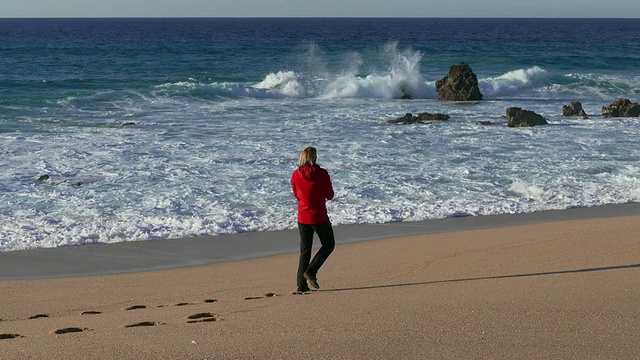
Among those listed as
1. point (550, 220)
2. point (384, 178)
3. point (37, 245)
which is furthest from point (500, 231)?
point (37, 245)

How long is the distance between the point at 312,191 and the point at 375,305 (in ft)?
4.39

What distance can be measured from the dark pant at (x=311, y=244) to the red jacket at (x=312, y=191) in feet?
0.27

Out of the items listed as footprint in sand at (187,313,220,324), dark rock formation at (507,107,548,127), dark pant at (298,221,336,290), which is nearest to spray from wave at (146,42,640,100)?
dark rock formation at (507,107,548,127)

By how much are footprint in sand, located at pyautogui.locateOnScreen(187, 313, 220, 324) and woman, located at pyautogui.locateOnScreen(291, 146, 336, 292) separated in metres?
1.46

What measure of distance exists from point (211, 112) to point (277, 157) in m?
9.55

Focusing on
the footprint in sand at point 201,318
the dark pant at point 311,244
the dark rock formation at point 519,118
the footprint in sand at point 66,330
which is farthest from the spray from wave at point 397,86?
the footprint in sand at point 66,330

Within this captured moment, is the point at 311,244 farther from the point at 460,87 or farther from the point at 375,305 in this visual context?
the point at 460,87

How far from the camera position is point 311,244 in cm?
789

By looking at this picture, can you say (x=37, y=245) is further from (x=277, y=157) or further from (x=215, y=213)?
(x=277, y=157)

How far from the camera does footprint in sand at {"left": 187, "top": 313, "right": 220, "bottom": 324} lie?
6.41 m

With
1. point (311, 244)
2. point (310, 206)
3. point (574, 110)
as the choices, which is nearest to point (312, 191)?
point (310, 206)

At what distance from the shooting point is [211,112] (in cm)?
2575

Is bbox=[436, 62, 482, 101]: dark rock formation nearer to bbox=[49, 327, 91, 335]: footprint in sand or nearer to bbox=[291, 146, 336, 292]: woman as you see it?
bbox=[291, 146, 336, 292]: woman

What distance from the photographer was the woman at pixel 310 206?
24.7 feet
